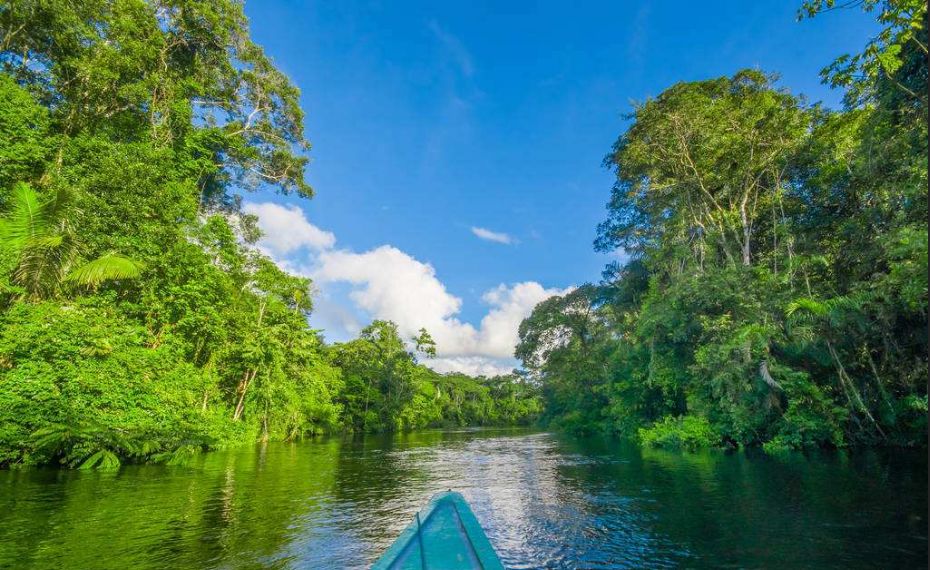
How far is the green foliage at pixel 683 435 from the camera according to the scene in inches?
664

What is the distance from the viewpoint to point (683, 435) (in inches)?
681

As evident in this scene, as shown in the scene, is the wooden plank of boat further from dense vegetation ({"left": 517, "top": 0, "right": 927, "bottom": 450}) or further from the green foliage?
the green foliage

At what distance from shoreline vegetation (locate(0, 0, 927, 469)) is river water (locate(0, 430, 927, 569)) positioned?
238 centimetres

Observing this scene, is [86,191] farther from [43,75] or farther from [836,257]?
[836,257]

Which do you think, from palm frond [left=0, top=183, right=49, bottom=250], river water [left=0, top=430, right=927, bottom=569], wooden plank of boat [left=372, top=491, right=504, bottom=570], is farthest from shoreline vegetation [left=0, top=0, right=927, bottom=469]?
wooden plank of boat [left=372, top=491, right=504, bottom=570]

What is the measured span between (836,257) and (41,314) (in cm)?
2508

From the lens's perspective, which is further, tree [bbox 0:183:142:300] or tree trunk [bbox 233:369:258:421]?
tree trunk [bbox 233:369:258:421]

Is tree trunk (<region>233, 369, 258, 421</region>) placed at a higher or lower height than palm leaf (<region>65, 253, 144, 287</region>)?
lower

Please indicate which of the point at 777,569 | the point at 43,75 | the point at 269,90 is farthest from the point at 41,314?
the point at 777,569

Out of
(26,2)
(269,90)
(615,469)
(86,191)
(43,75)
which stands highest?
(269,90)

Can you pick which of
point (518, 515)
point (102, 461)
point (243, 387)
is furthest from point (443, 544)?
point (243, 387)

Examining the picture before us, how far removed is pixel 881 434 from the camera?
535 inches

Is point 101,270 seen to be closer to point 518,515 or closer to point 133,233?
point 133,233

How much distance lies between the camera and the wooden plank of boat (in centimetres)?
327
